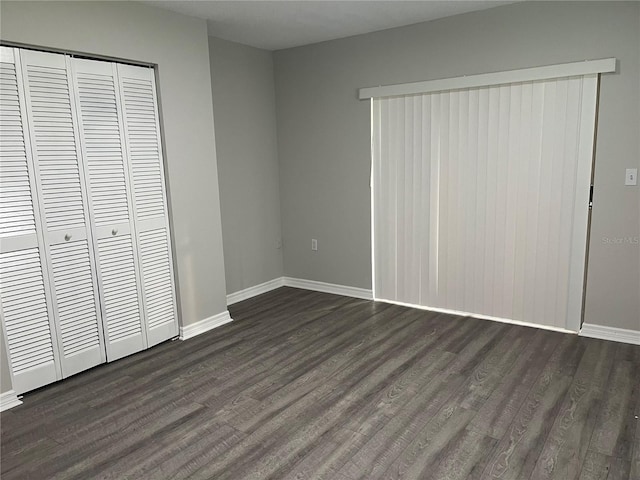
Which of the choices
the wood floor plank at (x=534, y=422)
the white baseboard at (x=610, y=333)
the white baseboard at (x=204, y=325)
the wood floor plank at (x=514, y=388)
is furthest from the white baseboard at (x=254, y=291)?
the white baseboard at (x=610, y=333)

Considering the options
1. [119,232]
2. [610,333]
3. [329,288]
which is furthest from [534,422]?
[119,232]

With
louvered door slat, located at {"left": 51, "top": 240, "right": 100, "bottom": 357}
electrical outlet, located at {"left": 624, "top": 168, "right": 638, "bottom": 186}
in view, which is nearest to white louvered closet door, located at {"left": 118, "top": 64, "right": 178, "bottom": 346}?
louvered door slat, located at {"left": 51, "top": 240, "right": 100, "bottom": 357}

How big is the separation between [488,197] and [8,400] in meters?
3.40

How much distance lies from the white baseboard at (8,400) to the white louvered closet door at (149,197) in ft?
2.91

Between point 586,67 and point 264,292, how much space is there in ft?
10.7

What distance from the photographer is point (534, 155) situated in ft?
11.3

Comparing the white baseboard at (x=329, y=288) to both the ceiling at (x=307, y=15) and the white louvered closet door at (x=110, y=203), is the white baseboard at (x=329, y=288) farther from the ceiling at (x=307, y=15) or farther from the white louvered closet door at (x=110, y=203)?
the ceiling at (x=307, y=15)

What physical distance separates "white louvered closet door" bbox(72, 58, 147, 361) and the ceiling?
0.66m

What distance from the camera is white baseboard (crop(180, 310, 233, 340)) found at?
3.60 meters

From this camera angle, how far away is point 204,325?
3742 mm

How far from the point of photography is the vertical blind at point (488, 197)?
3.34m

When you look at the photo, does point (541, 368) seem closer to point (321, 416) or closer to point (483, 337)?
point (483, 337)

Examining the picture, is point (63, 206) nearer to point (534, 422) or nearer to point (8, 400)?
point (8, 400)

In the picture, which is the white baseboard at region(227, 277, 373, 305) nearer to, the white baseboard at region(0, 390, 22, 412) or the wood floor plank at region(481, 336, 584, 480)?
the wood floor plank at region(481, 336, 584, 480)
